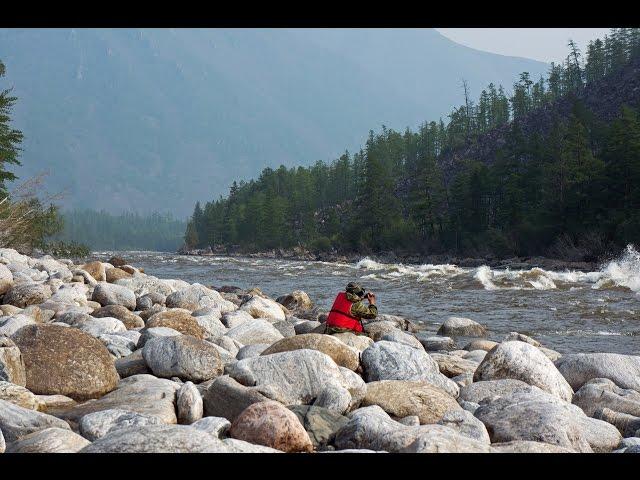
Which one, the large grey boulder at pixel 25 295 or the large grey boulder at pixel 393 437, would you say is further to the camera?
the large grey boulder at pixel 25 295

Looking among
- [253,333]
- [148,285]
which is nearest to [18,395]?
[253,333]

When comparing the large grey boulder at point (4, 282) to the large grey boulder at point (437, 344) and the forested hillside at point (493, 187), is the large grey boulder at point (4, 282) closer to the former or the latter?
the large grey boulder at point (437, 344)

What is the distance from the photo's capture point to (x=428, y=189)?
6681cm

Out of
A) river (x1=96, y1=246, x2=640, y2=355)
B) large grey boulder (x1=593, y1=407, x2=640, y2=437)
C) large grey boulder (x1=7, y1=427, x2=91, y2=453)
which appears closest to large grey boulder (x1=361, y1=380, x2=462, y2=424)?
large grey boulder (x1=593, y1=407, x2=640, y2=437)

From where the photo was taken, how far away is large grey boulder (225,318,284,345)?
29.2 ft

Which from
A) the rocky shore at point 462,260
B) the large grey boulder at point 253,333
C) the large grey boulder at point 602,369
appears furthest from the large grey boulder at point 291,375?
the rocky shore at point 462,260

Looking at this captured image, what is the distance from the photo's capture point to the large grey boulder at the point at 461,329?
515 inches

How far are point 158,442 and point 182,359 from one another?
304cm

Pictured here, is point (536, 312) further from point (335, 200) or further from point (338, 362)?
point (335, 200)

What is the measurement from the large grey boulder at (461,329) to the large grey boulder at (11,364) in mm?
9439

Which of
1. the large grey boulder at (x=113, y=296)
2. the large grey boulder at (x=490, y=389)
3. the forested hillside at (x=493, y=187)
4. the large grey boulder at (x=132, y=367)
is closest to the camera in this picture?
the large grey boulder at (x=490, y=389)

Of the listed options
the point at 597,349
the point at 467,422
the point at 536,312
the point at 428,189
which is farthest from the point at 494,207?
the point at 467,422

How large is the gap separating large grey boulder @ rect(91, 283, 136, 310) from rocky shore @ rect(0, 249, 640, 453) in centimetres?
308

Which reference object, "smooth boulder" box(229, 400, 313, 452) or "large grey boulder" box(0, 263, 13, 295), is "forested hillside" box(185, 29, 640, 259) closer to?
"large grey boulder" box(0, 263, 13, 295)
